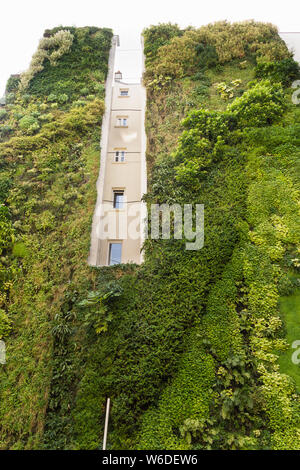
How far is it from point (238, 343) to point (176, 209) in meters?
6.61

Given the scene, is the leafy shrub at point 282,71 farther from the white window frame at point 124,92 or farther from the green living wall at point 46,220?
the green living wall at point 46,220

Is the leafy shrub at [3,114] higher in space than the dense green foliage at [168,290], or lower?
higher

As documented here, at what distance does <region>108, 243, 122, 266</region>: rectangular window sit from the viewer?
1482cm

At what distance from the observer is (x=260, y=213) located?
13023mm

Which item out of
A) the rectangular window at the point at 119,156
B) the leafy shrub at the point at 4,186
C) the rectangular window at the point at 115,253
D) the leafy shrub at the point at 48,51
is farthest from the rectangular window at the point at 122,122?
the rectangular window at the point at 115,253

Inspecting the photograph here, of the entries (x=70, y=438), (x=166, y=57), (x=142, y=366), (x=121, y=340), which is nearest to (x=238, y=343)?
(x=142, y=366)

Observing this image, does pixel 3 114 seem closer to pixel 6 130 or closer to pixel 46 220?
pixel 6 130

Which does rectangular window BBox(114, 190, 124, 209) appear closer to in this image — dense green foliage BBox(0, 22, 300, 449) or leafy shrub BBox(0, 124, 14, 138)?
dense green foliage BBox(0, 22, 300, 449)

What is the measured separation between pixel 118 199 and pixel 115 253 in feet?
→ 11.4

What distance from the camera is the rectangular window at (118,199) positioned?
54.1 feet

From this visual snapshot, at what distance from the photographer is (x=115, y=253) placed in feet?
49.5

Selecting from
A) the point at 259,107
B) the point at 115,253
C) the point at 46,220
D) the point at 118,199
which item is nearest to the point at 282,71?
the point at 259,107

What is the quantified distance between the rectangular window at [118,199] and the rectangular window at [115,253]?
2.41m

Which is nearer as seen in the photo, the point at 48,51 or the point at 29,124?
the point at 29,124
